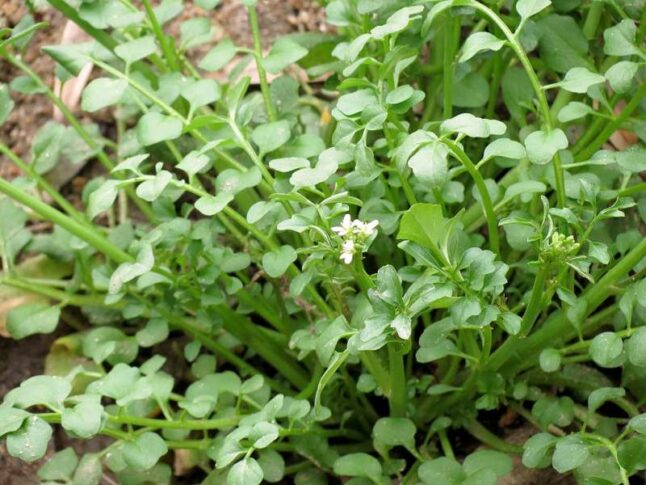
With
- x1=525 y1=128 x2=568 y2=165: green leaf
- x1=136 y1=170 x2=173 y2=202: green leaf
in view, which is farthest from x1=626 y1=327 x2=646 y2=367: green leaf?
x1=136 y1=170 x2=173 y2=202: green leaf

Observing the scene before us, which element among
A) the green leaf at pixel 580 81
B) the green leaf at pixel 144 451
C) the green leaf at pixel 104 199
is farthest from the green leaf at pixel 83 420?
the green leaf at pixel 580 81

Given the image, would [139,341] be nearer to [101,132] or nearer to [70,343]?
[70,343]

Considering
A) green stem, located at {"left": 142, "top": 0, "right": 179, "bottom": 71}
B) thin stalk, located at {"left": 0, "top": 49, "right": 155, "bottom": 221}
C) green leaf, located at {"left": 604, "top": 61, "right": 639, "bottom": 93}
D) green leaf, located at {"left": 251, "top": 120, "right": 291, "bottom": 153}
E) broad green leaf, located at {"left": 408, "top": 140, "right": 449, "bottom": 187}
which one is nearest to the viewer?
broad green leaf, located at {"left": 408, "top": 140, "right": 449, "bottom": 187}

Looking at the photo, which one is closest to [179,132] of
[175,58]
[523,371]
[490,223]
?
[175,58]

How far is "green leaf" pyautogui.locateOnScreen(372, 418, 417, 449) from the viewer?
1348 mm

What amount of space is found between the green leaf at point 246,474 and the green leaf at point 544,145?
491mm

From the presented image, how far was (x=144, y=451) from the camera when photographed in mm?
1250

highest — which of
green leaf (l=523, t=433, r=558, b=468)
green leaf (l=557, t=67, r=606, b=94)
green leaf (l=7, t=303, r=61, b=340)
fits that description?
green leaf (l=557, t=67, r=606, b=94)

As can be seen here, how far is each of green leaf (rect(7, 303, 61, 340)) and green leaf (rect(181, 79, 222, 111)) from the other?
1.36ft

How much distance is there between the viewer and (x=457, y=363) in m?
1.40

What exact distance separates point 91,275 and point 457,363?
2.01ft

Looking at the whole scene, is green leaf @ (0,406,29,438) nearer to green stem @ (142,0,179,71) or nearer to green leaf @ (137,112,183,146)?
green leaf @ (137,112,183,146)

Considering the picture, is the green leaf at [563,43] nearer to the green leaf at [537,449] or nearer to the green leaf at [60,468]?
the green leaf at [537,449]

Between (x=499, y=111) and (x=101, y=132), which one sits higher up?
(x=101, y=132)
